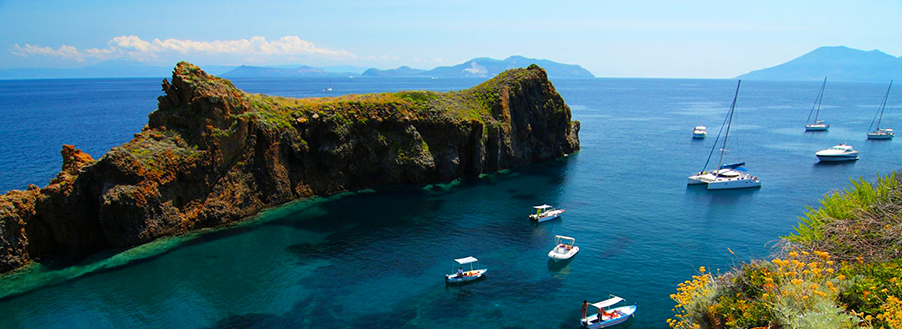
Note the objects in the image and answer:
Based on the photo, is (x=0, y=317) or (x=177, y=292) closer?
(x=0, y=317)

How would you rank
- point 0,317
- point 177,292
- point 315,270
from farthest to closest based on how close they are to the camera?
point 315,270 < point 177,292 < point 0,317

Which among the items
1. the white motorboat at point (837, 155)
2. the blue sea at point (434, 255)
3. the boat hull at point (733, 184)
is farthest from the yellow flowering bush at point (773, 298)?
the white motorboat at point (837, 155)

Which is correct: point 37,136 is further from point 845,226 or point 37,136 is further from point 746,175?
point 746,175

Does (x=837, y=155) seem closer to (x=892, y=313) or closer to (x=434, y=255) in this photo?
(x=434, y=255)

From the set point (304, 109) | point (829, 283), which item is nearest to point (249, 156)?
point (304, 109)

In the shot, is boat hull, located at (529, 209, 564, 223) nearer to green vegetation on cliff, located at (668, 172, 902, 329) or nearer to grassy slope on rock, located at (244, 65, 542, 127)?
grassy slope on rock, located at (244, 65, 542, 127)

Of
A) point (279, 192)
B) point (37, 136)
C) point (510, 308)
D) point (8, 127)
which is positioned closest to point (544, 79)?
point (279, 192)
